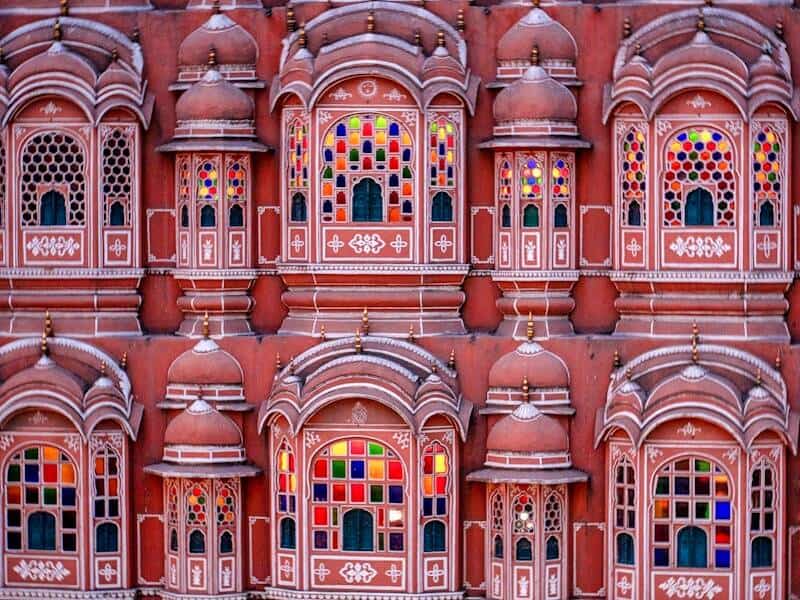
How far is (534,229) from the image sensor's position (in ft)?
98.5

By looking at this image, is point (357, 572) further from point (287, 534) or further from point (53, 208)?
point (53, 208)

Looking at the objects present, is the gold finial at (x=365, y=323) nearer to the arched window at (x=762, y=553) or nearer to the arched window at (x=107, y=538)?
the arched window at (x=107, y=538)

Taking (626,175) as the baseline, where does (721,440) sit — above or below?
below

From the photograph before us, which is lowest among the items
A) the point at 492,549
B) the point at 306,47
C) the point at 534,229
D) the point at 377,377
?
the point at 492,549

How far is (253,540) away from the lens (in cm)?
3042

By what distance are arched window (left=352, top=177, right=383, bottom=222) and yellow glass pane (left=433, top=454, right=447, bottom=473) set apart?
3.06m

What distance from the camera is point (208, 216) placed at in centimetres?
3052

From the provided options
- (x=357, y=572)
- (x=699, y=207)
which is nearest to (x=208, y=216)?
(x=357, y=572)

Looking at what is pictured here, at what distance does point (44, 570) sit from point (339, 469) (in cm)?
410

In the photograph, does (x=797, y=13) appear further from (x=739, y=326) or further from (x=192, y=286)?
(x=192, y=286)

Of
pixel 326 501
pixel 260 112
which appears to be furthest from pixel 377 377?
pixel 260 112

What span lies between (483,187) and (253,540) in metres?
5.36

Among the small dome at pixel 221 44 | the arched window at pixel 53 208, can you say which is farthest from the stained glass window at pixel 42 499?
the small dome at pixel 221 44

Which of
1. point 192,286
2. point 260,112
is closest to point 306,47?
point 260,112
